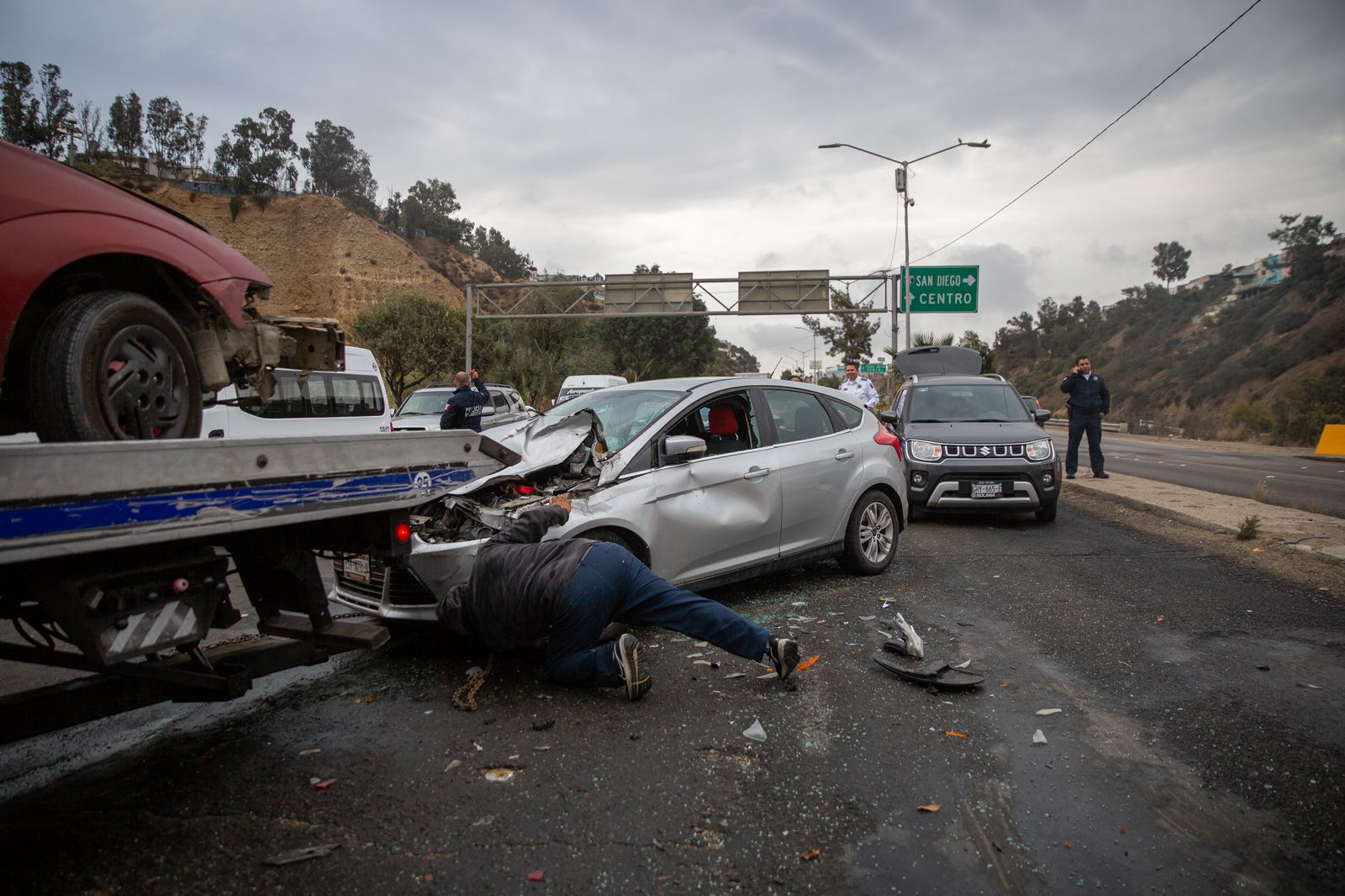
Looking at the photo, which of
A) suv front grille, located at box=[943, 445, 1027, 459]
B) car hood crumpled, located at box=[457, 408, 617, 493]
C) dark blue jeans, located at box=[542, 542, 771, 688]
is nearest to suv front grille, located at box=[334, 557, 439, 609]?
car hood crumpled, located at box=[457, 408, 617, 493]

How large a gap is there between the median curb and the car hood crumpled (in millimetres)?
6372

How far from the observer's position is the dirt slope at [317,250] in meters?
60.8

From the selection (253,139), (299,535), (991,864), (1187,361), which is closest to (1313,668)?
(991,864)

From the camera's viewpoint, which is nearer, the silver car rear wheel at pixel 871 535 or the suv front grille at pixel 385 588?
the suv front grille at pixel 385 588

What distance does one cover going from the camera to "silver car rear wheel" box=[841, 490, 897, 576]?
6293mm

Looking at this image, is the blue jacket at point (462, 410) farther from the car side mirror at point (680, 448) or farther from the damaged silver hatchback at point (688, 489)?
the car side mirror at point (680, 448)

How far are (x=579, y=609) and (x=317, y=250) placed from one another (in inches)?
2717

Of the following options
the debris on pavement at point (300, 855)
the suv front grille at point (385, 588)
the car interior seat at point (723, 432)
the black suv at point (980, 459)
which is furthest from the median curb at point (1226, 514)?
the debris on pavement at point (300, 855)

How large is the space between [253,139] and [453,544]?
8641 cm

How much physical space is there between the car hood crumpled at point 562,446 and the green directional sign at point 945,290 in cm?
2351

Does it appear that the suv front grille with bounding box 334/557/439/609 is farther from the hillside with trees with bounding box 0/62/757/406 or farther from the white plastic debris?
the hillside with trees with bounding box 0/62/757/406

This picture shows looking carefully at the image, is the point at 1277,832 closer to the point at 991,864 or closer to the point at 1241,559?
the point at 991,864

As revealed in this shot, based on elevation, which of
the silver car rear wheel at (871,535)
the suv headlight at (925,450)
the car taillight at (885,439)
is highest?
the car taillight at (885,439)

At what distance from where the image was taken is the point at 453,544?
4.10 m
